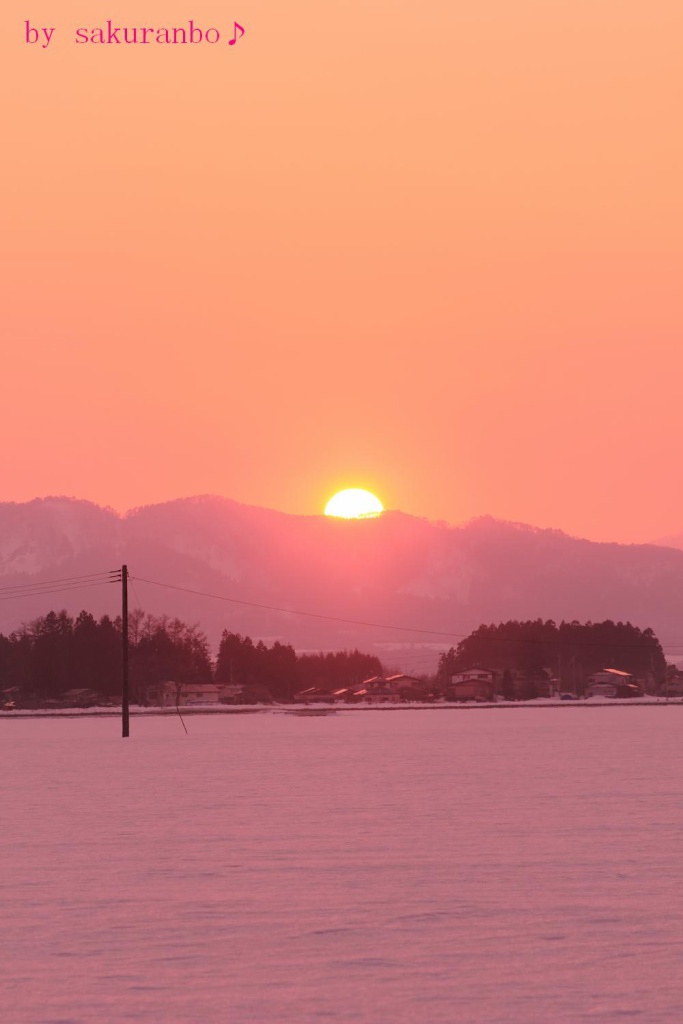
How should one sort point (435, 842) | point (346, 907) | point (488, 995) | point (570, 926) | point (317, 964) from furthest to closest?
point (435, 842) → point (346, 907) → point (570, 926) → point (317, 964) → point (488, 995)

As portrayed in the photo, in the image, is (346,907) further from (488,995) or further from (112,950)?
(488,995)

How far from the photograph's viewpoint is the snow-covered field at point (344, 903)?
1326 centimetres

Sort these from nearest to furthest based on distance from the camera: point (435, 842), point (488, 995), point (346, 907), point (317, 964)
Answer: point (488, 995) < point (317, 964) < point (346, 907) < point (435, 842)

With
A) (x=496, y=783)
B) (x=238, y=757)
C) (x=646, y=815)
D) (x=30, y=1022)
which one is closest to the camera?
(x=30, y=1022)

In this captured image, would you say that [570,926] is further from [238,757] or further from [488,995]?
[238,757]

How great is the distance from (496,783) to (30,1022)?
31.5 meters

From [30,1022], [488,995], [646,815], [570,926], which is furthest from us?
[646,815]

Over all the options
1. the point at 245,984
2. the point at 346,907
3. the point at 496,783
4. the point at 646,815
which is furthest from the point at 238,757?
the point at 245,984

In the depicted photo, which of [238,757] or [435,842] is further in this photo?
[238,757]

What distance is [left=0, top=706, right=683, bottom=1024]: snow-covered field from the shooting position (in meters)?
Result: 13.3

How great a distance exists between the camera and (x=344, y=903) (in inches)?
746

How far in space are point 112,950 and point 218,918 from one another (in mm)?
2244

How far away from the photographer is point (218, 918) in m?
17.8

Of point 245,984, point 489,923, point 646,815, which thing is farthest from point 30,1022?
point 646,815
